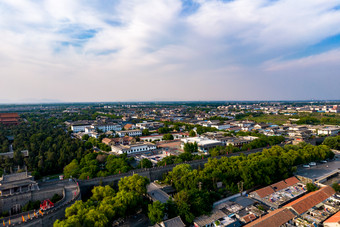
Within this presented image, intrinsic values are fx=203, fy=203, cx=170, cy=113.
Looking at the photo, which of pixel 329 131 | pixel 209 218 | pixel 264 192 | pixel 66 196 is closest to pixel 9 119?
pixel 66 196

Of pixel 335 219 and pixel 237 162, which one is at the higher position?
pixel 237 162

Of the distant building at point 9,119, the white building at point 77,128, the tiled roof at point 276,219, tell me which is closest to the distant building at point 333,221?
the tiled roof at point 276,219

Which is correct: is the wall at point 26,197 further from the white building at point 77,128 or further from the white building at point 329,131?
the white building at point 329,131

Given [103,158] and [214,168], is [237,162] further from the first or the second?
[103,158]

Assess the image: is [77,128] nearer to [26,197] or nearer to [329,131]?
[26,197]

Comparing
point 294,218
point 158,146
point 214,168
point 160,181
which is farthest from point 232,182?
point 158,146

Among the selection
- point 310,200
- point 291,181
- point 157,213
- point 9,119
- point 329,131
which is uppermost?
point 9,119

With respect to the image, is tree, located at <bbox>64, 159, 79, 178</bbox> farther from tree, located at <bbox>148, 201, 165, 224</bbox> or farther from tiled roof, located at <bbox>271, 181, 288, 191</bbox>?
tiled roof, located at <bbox>271, 181, 288, 191</bbox>

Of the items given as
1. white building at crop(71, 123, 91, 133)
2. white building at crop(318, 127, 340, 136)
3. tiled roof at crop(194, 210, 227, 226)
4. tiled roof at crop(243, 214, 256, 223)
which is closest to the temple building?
tiled roof at crop(194, 210, 227, 226)
